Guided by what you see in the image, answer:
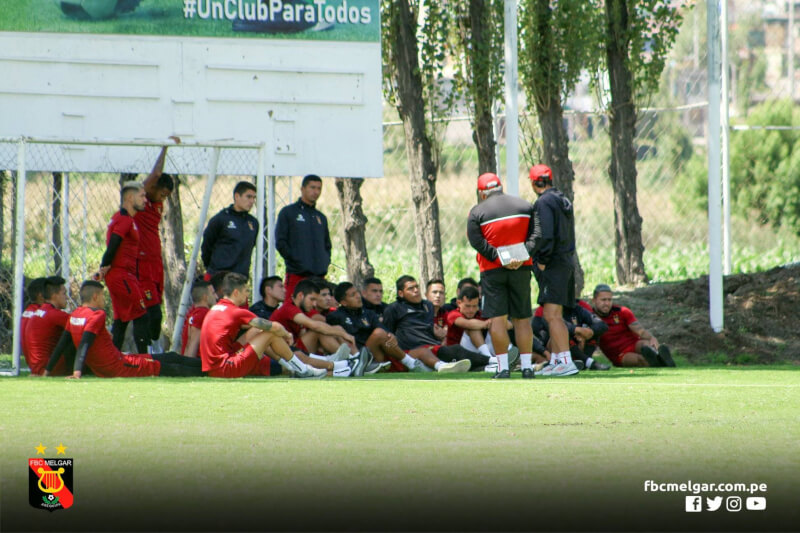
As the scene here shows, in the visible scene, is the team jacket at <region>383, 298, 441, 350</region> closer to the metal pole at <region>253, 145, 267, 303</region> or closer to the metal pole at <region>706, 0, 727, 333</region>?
the metal pole at <region>253, 145, 267, 303</region>

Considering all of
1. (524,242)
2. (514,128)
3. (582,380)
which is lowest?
(582,380)

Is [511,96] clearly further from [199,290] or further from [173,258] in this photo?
[173,258]

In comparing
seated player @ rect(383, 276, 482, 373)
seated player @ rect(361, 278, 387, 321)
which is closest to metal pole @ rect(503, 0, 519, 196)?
seated player @ rect(383, 276, 482, 373)

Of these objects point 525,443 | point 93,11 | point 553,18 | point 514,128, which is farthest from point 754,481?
point 553,18

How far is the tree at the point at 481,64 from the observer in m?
17.4

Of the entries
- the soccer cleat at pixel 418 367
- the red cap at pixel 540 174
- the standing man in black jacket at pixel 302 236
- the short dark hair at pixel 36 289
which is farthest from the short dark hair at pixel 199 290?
the red cap at pixel 540 174

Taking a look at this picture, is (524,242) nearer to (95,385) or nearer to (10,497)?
(95,385)

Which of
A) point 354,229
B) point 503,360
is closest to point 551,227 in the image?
point 503,360

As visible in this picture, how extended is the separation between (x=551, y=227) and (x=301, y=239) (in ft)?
10.7

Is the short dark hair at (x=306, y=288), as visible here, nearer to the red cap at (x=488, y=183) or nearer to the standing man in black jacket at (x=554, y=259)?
the red cap at (x=488, y=183)

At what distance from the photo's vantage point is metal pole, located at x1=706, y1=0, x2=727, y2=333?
14.3 metres

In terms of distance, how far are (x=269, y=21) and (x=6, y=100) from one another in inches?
139

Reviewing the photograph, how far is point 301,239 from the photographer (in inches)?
504

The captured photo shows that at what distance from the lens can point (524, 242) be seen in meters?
10.7
